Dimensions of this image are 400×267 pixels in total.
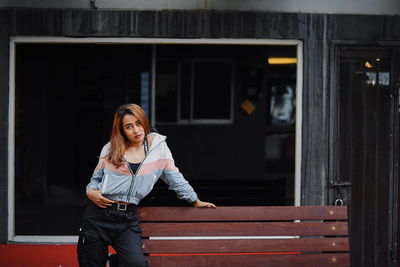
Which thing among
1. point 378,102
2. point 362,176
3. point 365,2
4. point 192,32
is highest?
point 365,2

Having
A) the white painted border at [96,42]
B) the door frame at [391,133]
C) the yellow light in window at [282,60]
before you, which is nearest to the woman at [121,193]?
the white painted border at [96,42]

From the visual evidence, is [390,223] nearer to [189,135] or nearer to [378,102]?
[378,102]

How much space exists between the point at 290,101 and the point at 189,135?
113 inches

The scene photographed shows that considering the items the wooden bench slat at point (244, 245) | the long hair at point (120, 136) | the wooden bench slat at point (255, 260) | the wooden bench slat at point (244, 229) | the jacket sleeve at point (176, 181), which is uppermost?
the long hair at point (120, 136)

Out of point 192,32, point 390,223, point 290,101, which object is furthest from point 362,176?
point 290,101

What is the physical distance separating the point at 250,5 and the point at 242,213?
82.9 inches

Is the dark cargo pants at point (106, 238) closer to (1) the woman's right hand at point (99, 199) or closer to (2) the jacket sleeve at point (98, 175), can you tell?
(1) the woman's right hand at point (99, 199)

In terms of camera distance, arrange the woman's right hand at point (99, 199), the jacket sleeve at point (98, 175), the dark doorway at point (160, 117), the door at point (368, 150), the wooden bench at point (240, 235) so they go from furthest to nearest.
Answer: the dark doorway at point (160, 117), the door at point (368, 150), the wooden bench at point (240, 235), the jacket sleeve at point (98, 175), the woman's right hand at point (99, 199)

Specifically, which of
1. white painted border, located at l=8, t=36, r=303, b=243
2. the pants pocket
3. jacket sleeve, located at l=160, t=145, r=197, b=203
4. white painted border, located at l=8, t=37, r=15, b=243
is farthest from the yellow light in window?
the pants pocket

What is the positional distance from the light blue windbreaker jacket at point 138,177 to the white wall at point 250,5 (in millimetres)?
1736

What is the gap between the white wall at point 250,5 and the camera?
17.4 feet

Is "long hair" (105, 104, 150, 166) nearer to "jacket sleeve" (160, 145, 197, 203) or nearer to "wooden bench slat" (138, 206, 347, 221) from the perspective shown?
"jacket sleeve" (160, 145, 197, 203)

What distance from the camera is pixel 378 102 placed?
5.46 meters

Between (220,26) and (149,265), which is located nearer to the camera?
(149,265)
